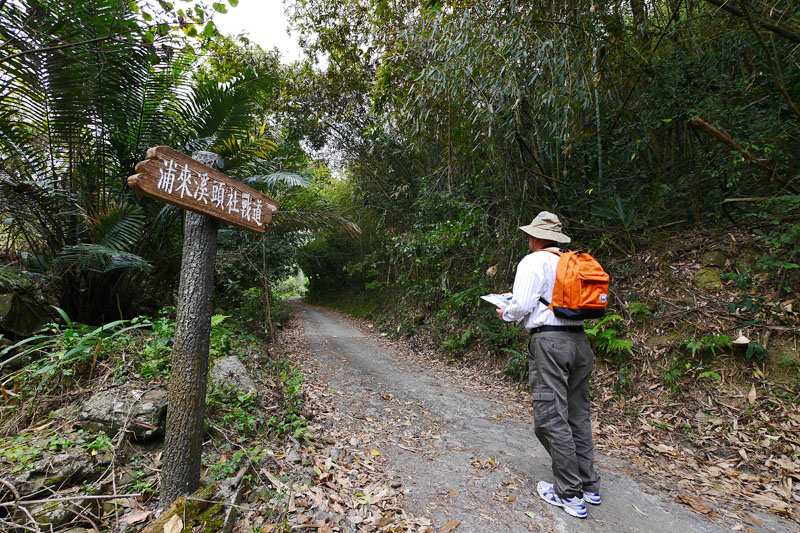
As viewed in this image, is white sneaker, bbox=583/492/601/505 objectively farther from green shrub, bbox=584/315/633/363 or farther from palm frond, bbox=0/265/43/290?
palm frond, bbox=0/265/43/290

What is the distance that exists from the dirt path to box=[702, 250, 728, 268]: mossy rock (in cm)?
269

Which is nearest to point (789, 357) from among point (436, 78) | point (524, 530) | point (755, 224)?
point (755, 224)

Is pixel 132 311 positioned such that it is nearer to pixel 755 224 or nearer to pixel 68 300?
pixel 68 300

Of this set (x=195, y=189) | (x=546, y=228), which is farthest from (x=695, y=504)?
(x=195, y=189)

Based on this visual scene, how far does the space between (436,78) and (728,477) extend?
4.82 meters

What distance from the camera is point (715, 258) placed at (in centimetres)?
403

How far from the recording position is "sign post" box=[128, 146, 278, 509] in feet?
6.35

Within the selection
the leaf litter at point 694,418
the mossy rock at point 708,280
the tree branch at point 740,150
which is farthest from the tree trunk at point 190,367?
the mossy rock at point 708,280

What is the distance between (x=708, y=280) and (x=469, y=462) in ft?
11.5

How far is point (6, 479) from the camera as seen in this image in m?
1.90

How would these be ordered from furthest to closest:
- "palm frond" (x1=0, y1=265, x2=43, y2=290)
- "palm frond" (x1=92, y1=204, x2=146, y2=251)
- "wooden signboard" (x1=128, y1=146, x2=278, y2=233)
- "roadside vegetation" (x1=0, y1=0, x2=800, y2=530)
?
"palm frond" (x1=92, y1=204, x2=146, y2=251)
"palm frond" (x1=0, y1=265, x2=43, y2=290)
"roadside vegetation" (x1=0, y1=0, x2=800, y2=530)
"wooden signboard" (x1=128, y1=146, x2=278, y2=233)

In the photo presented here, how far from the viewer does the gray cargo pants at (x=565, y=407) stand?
7.53ft

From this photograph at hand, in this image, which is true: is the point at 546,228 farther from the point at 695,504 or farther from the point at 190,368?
the point at 190,368

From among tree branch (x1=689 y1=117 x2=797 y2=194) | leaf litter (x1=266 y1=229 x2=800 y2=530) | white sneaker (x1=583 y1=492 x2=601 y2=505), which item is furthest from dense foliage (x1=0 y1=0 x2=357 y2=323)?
tree branch (x1=689 y1=117 x2=797 y2=194)
